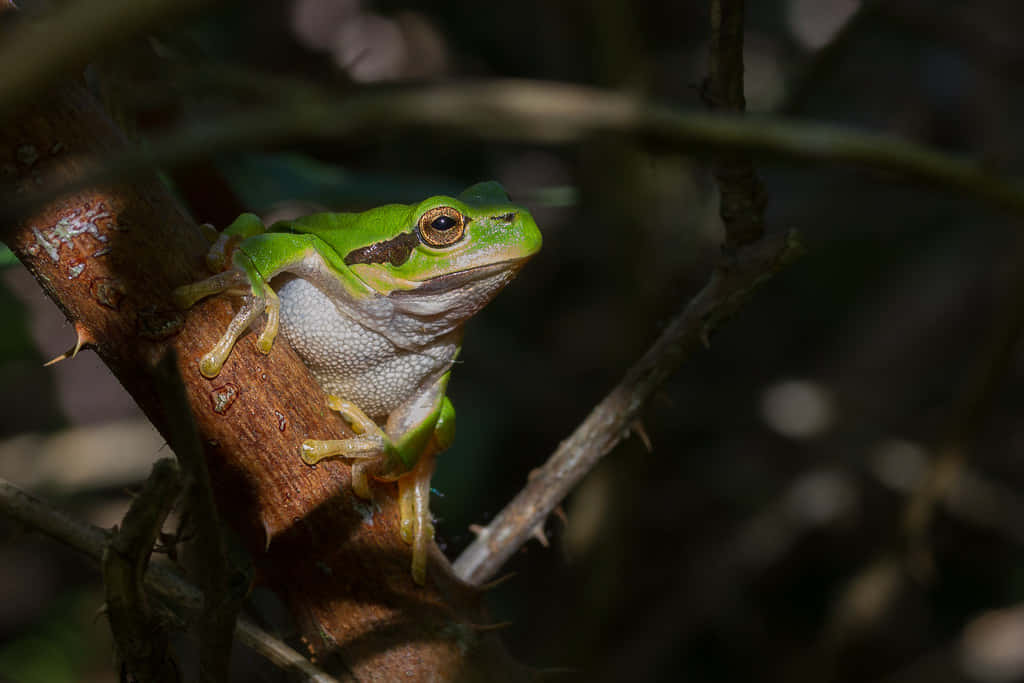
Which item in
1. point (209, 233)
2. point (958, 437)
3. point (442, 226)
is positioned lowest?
point (958, 437)

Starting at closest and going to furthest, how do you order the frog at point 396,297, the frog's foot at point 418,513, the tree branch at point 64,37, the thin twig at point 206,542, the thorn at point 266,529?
the tree branch at point 64,37 < the thin twig at point 206,542 < the thorn at point 266,529 < the frog's foot at point 418,513 < the frog at point 396,297

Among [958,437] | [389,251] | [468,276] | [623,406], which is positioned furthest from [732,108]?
[958,437]

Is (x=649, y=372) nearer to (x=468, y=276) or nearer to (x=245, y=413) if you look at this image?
(x=468, y=276)

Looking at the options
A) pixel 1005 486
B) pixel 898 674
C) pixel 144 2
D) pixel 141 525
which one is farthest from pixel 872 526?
pixel 144 2

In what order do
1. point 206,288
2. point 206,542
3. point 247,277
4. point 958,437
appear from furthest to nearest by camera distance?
1. point 958,437
2. point 247,277
3. point 206,288
4. point 206,542

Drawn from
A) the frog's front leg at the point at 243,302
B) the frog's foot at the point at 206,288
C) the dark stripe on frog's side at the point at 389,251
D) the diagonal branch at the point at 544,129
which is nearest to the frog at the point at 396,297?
the dark stripe on frog's side at the point at 389,251

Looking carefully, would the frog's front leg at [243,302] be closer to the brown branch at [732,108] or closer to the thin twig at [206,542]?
the thin twig at [206,542]

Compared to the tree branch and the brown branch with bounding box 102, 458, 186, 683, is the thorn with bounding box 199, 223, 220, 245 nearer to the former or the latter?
the brown branch with bounding box 102, 458, 186, 683
